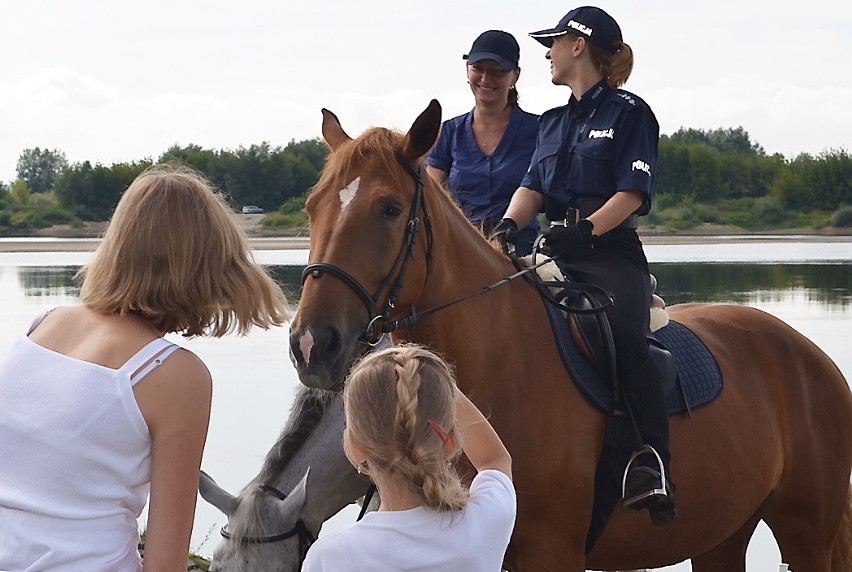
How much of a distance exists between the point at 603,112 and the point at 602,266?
1.99 feet

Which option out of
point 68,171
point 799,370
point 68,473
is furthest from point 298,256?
point 68,473

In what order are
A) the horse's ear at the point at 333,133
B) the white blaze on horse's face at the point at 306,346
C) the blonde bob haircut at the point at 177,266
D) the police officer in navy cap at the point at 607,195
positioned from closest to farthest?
1. the blonde bob haircut at the point at 177,266
2. the white blaze on horse's face at the point at 306,346
3. the horse's ear at the point at 333,133
4. the police officer in navy cap at the point at 607,195

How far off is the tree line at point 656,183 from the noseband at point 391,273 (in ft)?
116

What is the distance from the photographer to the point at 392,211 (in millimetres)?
3795

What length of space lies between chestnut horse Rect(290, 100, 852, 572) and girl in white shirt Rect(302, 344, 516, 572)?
127 cm

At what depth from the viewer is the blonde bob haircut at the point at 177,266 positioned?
7.79 feet

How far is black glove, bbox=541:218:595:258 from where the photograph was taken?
14.3ft

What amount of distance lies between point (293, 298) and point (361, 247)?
638 inches

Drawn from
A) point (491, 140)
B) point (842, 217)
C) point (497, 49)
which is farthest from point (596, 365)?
point (842, 217)

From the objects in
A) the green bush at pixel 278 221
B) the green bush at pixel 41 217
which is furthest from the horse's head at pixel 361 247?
the green bush at pixel 41 217

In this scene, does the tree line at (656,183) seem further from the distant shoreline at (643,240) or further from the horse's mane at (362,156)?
the horse's mane at (362,156)

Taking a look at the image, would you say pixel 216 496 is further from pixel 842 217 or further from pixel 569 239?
pixel 842 217

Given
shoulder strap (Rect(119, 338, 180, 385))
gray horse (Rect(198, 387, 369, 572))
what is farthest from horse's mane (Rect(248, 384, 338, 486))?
shoulder strap (Rect(119, 338, 180, 385))

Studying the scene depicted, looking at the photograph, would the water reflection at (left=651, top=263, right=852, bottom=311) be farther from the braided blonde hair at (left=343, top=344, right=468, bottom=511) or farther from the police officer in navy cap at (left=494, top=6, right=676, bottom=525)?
the braided blonde hair at (left=343, top=344, right=468, bottom=511)
